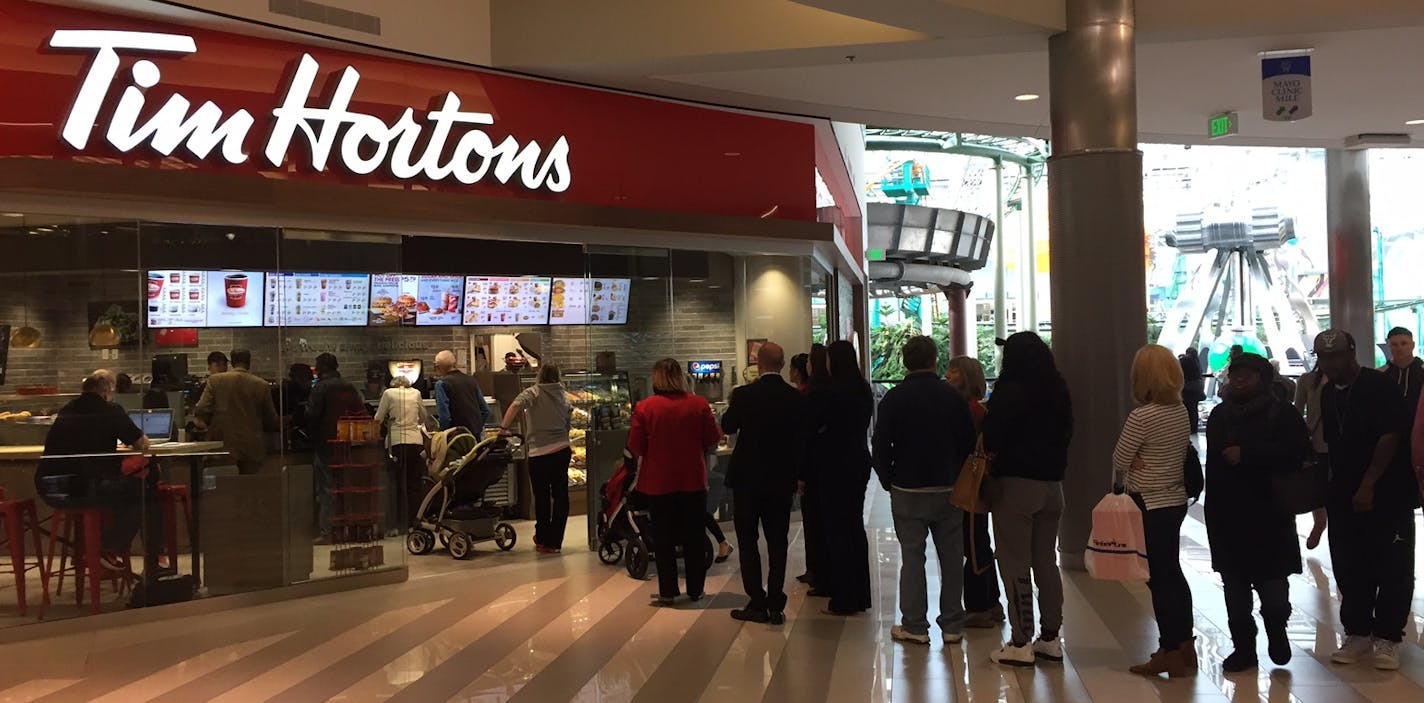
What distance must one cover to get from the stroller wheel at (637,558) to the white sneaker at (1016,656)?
3.02m

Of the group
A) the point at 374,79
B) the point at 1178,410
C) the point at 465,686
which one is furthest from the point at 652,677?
the point at 374,79

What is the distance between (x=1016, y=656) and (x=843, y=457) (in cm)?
150

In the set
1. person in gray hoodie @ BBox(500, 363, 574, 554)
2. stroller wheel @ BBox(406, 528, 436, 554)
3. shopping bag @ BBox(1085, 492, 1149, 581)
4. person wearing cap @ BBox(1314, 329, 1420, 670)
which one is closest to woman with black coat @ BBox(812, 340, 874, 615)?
shopping bag @ BBox(1085, 492, 1149, 581)

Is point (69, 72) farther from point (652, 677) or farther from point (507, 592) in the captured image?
point (652, 677)

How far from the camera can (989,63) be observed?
903cm

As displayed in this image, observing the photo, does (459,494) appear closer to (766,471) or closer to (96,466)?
(96,466)

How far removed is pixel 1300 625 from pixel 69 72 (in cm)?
737

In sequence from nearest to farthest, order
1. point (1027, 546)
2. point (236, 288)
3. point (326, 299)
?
1. point (1027, 546)
2. point (236, 288)
3. point (326, 299)

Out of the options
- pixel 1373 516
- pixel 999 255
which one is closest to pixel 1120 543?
pixel 1373 516

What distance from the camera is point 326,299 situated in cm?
991

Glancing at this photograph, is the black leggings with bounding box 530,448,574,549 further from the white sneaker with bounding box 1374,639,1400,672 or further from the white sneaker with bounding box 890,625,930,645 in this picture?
the white sneaker with bounding box 1374,639,1400,672

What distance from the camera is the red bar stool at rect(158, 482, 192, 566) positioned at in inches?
270

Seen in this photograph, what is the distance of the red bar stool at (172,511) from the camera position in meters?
6.87

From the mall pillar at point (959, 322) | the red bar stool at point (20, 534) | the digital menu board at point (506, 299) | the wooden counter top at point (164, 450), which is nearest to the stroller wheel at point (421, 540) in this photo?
the wooden counter top at point (164, 450)
